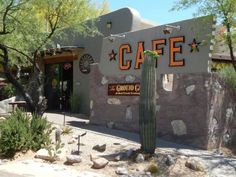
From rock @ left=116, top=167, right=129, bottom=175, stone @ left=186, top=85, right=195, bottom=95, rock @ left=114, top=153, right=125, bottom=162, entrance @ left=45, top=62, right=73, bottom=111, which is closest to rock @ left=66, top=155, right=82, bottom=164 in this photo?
rock @ left=114, top=153, right=125, bottom=162

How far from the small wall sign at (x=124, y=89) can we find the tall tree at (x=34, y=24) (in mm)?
2246

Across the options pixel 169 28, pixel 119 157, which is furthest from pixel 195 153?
pixel 169 28

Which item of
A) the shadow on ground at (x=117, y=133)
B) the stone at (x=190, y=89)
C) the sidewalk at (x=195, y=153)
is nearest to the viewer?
the sidewalk at (x=195, y=153)

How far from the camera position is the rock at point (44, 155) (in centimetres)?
1034

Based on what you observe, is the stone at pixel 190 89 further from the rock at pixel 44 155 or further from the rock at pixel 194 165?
the rock at pixel 44 155

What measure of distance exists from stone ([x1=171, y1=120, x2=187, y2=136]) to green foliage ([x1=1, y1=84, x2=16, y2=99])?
11.8 metres

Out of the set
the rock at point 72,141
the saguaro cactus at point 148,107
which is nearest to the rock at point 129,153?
the saguaro cactus at point 148,107

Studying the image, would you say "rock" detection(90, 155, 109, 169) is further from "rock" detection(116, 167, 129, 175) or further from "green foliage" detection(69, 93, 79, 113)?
"green foliage" detection(69, 93, 79, 113)

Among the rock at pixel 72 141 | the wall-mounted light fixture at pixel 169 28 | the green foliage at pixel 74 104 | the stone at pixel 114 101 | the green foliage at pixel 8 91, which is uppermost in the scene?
the wall-mounted light fixture at pixel 169 28

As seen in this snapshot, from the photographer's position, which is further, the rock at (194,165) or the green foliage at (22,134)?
the green foliage at (22,134)

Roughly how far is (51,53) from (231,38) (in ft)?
38.9

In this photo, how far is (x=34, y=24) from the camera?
13.2 meters

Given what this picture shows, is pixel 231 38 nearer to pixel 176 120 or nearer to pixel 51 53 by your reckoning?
pixel 176 120

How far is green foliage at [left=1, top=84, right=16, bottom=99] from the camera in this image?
22.0 metres
